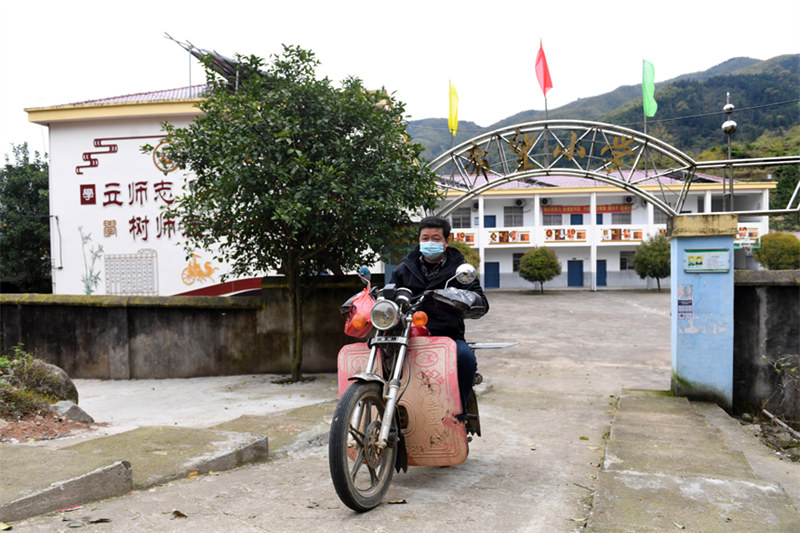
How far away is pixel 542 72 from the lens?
A: 428 inches

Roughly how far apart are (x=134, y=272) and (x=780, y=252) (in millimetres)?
30277

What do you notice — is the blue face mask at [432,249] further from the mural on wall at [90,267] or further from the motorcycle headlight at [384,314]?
the mural on wall at [90,267]

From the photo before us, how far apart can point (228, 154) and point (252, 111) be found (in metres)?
0.68

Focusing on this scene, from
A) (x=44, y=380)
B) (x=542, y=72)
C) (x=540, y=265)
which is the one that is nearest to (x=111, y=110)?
(x=542, y=72)

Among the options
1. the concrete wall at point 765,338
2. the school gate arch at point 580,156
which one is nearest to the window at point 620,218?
the school gate arch at point 580,156

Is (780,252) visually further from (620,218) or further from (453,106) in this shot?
(453,106)

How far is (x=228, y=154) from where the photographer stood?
295 inches

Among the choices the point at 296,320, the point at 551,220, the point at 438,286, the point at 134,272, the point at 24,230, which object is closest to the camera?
the point at 438,286

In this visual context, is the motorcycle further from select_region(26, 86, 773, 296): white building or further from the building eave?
the building eave

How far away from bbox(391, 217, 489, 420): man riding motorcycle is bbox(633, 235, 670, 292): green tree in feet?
105

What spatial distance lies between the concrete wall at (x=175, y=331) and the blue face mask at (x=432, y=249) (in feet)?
17.0

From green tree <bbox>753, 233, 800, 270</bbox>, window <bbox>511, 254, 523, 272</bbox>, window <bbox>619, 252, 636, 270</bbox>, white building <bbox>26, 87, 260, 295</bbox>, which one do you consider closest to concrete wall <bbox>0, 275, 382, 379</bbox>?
white building <bbox>26, 87, 260, 295</bbox>

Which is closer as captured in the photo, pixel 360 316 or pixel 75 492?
pixel 75 492

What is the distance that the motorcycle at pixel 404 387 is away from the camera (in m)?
3.14
